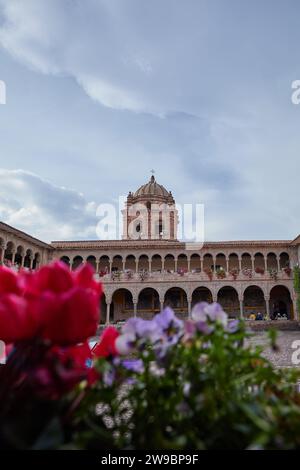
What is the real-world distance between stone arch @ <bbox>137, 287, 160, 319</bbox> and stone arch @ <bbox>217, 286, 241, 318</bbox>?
241 inches

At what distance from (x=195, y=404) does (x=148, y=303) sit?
106ft

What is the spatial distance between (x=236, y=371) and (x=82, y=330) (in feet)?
1.56

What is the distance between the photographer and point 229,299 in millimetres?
31984

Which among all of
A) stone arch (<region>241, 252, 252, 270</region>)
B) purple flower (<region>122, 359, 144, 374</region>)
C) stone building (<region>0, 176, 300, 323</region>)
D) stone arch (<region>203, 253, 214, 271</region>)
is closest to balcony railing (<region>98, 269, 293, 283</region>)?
stone building (<region>0, 176, 300, 323</region>)

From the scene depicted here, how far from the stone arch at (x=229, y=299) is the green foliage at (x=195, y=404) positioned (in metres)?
32.0

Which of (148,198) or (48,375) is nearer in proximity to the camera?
(48,375)

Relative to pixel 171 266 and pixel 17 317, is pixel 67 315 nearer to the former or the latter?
pixel 17 317

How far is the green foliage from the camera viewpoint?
69 centimetres

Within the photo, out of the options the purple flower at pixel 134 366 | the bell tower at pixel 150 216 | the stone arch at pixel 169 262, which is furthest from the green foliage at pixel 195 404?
the bell tower at pixel 150 216

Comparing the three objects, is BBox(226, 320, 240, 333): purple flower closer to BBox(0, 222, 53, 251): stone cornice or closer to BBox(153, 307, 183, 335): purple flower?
BBox(153, 307, 183, 335): purple flower

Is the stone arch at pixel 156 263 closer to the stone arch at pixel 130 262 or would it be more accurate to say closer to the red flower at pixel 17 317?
the stone arch at pixel 130 262

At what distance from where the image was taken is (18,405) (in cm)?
67
